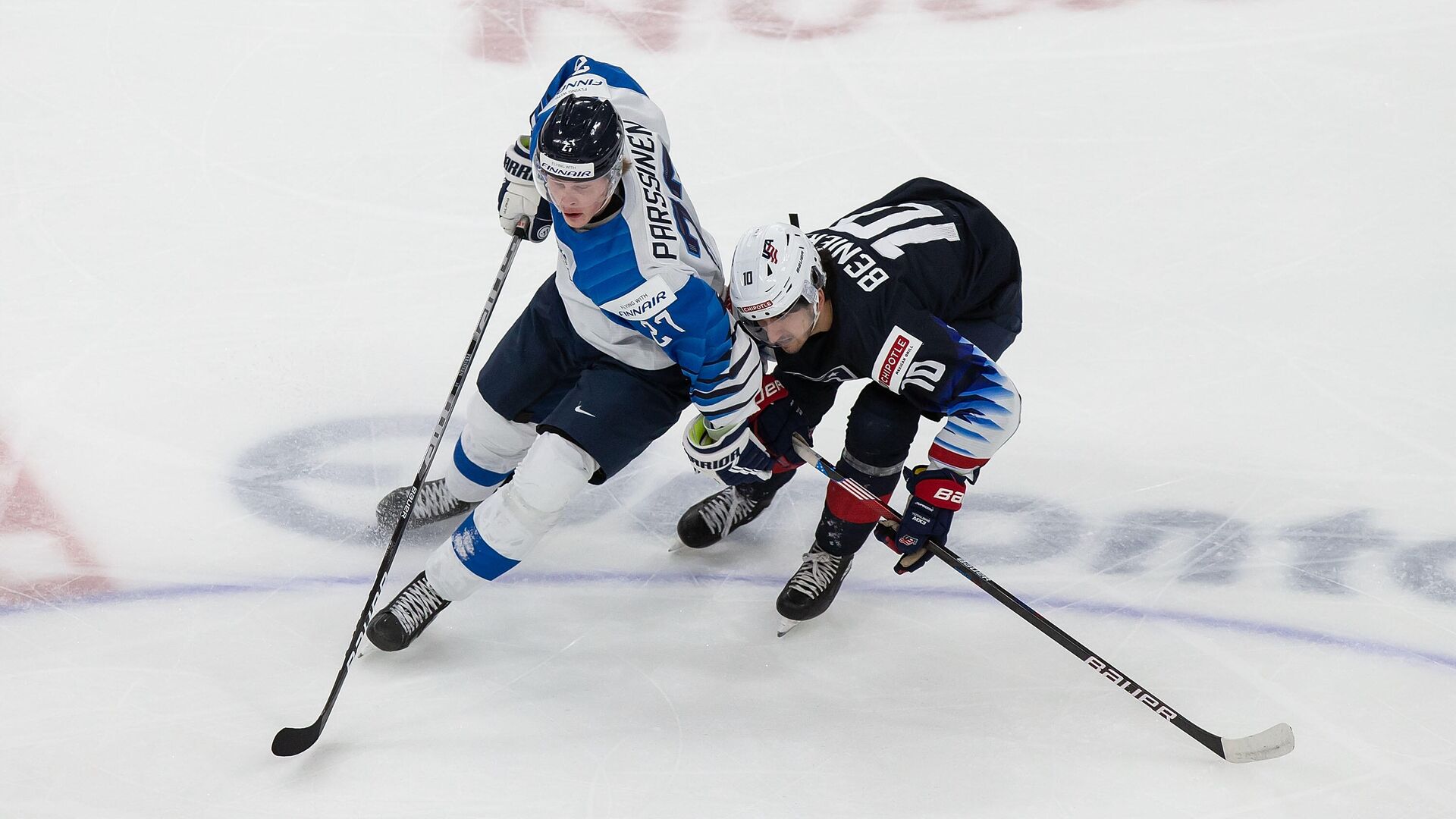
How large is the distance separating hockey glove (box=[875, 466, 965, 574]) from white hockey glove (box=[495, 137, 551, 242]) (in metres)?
1.30

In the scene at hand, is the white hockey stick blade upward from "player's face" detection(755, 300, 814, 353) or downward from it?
downward

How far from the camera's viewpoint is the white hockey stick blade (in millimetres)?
2758

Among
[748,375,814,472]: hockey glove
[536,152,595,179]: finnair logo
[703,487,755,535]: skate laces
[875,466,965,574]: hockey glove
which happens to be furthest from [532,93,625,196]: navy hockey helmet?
[703,487,755,535]: skate laces

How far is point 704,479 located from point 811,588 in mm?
718

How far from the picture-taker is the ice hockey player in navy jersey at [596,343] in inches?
108

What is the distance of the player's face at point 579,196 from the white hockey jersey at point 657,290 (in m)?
0.05

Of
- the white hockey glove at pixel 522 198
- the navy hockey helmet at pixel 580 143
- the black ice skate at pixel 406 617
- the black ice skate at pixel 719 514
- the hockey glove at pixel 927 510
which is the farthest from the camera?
the black ice skate at pixel 719 514

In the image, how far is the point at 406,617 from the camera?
3.03 metres

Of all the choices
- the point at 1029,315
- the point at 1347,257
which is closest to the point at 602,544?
the point at 1029,315

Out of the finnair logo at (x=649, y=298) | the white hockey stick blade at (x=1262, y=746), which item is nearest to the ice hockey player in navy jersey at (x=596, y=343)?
the finnair logo at (x=649, y=298)

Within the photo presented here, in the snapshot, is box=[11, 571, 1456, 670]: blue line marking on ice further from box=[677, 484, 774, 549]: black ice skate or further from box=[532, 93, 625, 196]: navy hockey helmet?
box=[532, 93, 625, 196]: navy hockey helmet

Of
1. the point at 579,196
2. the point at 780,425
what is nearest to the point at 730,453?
the point at 780,425

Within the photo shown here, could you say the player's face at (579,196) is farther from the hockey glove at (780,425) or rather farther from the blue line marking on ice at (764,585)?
the blue line marking on ice at (764,585)

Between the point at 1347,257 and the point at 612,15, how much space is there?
3.22 m
